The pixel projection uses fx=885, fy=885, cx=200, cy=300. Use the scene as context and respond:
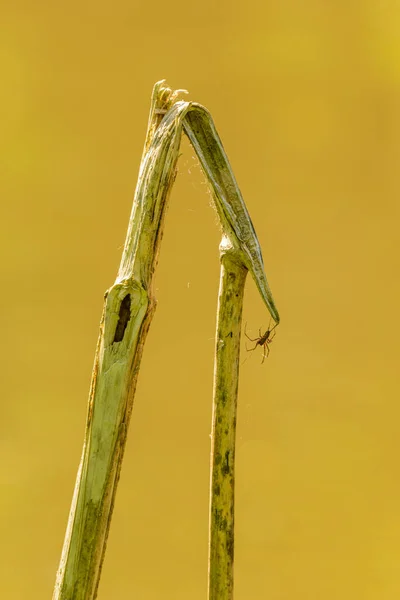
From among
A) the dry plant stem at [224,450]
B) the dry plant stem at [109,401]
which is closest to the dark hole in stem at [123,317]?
the dry plant stem at [109,401]

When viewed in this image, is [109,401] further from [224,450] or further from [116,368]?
[224,450]

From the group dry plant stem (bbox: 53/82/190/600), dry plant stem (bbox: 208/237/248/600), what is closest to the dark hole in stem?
dry plant stem (bbox: 53/82/190/600)

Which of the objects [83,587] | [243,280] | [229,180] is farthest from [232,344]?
[83,587]

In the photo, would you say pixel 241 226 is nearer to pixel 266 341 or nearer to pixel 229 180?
pixel 229 180

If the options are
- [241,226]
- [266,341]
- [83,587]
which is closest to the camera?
[83,587]

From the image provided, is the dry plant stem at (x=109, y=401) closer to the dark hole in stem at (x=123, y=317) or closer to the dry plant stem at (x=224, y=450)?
the dark hole in stem at (x=123, y=317)

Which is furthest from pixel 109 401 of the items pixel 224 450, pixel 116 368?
pixel 224 450
